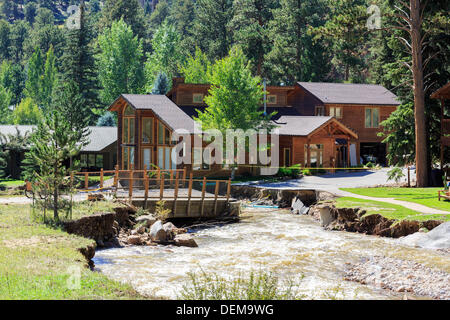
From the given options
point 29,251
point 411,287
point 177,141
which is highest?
point 177,141

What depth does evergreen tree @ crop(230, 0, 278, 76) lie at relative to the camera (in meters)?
77.6

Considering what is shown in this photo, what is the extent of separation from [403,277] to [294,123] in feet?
118

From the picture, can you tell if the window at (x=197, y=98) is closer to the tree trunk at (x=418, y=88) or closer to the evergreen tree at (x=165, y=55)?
the tree trunk at (x=418, y=88)

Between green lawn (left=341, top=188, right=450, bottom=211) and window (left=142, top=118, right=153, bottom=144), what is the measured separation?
61.8 feet

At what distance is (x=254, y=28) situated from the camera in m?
77.5

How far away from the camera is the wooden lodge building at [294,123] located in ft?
150

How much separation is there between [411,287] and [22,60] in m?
150

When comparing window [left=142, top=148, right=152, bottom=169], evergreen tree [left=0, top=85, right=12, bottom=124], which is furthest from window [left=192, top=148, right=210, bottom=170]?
evergreen tree [left=0, top=85, right=12, bottom=124]

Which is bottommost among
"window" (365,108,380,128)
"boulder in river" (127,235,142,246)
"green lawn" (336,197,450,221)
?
"boulder in river" (127,235,142,246)

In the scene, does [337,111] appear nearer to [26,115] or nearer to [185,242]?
[185,242]

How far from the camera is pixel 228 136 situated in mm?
43938

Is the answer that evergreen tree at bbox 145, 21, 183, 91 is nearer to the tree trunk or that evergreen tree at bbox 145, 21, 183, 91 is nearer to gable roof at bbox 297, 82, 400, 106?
gable roof at bbox 297, 82, 400, 106
